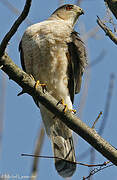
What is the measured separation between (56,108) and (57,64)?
3.98 feet

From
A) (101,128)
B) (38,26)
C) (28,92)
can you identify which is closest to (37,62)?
(38,26)

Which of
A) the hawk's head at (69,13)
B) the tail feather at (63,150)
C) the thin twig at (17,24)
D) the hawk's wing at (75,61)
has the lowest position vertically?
the tail feather at (63,150)

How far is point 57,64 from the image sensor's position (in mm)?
4250

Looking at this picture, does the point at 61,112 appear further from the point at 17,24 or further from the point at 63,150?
the point at 63,150

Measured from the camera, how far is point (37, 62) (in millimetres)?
4211

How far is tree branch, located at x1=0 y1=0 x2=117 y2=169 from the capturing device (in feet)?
9.21

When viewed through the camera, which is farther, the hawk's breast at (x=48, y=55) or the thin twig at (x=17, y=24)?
the hawk's breast at (x=48, y=55)

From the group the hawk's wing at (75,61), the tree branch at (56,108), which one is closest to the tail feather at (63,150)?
the hawk's wing at (75,61)

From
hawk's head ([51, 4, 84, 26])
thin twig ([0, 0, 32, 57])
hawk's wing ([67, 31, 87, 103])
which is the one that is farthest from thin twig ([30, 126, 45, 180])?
hawk's head ([51, 4, 84, 26])

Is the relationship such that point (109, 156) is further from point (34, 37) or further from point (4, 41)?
point (34, 37)

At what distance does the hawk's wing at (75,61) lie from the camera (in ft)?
14.2

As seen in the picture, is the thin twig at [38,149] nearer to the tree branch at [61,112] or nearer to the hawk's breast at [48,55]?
the hawk's breast at [48,55]

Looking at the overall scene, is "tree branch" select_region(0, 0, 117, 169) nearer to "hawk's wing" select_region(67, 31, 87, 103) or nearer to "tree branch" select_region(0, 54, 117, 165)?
"tree branch" select_region(0, 54, 117, 165)

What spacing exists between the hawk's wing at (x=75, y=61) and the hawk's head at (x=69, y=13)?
1048 millimetres
